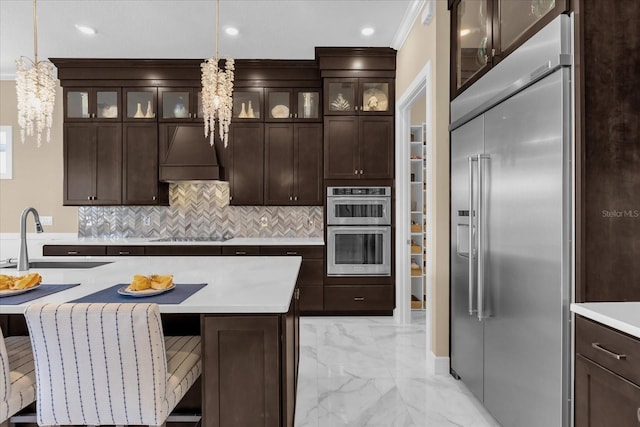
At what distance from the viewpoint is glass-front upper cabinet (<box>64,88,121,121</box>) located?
15.1ft

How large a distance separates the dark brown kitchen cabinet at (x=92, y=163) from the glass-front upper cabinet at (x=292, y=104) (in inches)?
71.3

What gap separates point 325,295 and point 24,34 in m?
4.08

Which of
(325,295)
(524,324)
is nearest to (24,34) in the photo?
(325,295)

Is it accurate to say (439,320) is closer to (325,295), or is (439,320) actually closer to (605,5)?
(325,295)

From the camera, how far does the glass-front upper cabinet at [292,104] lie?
4.62 metres

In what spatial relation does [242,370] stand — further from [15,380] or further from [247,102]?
[247,102]

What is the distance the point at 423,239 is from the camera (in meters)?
4.71

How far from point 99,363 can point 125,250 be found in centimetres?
338

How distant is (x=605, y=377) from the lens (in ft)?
4.26

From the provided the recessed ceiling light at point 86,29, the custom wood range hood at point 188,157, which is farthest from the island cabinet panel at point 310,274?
the recessed ceiling light at point 86,29

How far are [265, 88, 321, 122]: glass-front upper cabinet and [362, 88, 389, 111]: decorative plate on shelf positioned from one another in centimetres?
57

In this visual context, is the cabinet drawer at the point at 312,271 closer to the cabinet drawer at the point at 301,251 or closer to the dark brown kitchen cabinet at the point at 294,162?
the cabinet drawer at the point at 301,251

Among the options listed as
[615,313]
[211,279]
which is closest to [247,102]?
[211,279]

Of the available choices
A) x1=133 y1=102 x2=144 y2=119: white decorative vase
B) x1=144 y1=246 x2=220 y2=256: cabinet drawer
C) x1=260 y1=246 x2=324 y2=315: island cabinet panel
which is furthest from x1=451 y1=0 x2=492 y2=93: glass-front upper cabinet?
x1=133 y1=102 x2=144 y2=119: white decorative vase
